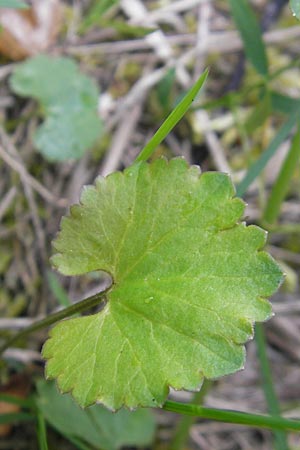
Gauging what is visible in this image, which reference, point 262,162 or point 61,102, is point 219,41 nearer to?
point 61,102

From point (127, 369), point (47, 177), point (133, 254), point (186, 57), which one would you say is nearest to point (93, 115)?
point (47, 177)

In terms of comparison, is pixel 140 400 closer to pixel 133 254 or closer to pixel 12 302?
pixel 133 254

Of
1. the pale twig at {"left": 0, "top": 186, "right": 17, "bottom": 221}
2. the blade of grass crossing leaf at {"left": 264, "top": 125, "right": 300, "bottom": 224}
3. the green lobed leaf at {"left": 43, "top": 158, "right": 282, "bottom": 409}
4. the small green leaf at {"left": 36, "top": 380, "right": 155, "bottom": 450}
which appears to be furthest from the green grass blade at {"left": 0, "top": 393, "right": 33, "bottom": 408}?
the blade of grass crossing leaf at {"left": 264, "top": 125, "right": 300, "bottom": 224}

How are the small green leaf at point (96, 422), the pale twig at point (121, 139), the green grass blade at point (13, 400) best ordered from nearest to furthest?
1. the green grass blade at point (13, 400)
2. the small green leaf at point (96, 422)
3. the pale twig at point (121, 139)

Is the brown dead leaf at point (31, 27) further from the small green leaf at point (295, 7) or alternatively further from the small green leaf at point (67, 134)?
the small green leaf at point (295, 7)

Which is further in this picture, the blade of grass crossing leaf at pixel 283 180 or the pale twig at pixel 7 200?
the pale twig at pixel 7 200

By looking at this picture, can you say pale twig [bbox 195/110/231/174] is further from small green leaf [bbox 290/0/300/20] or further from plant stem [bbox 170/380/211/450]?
small green leaf [bbox 290/0/300/20]

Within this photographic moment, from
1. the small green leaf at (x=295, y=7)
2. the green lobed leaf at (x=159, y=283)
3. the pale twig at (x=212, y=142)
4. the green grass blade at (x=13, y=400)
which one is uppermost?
the small green leaf at (x=295, y=7)

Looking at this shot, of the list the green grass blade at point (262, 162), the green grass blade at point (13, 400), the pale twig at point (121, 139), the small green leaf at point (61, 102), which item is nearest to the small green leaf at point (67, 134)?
the small green leaf at point (61, 102)
